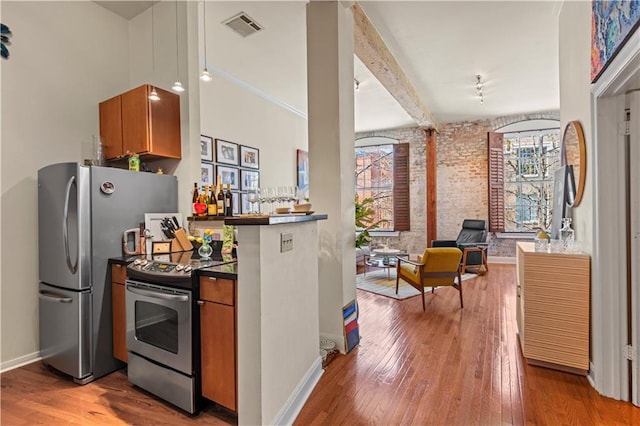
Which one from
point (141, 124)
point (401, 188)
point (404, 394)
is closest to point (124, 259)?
point (141, 124)

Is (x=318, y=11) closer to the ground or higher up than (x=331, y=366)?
higher up

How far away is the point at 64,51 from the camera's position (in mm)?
2938

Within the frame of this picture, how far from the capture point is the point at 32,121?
2.72 m

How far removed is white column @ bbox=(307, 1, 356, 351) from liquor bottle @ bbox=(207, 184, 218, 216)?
90 centimetres

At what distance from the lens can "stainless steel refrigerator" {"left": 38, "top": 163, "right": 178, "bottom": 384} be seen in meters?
2.33

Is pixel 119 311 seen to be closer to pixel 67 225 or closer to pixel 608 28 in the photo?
pixel 67 225

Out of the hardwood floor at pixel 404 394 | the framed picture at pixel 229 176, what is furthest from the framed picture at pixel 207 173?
the hardwood floor at pixel 404 394

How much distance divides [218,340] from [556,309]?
2.38 m

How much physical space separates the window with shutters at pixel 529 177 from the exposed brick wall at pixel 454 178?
0.40 m

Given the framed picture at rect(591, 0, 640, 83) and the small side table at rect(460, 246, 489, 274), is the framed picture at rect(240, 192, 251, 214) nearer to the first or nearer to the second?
the small side table at rect(460, 246, 489, 274)

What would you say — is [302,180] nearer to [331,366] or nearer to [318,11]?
[318,11]

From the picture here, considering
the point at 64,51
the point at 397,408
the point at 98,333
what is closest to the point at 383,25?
the point at 64,51

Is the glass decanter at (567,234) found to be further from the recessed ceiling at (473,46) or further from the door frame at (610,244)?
the recessed ceiling at (473,46)

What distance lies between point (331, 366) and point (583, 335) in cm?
182
